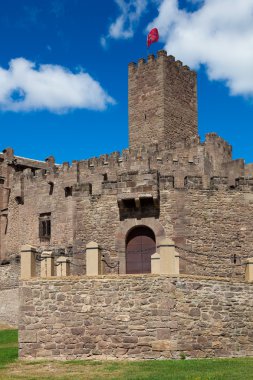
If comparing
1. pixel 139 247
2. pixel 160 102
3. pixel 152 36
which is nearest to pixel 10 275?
pixel 139 247

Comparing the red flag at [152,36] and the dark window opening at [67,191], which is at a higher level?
the red flag at [152,36]

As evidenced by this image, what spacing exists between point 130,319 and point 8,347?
6573 millimetres

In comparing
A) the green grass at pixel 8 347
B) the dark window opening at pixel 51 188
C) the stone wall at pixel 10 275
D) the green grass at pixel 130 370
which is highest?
the dark window opening at pixel 51 188

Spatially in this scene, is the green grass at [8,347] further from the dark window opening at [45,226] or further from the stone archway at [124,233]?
the dark window opening at [45,226]

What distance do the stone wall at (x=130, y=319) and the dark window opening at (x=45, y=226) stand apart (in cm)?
2149

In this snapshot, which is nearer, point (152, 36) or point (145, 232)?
point (145, 232)

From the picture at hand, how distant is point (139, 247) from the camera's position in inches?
1060

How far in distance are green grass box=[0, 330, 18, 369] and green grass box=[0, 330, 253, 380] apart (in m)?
0.24

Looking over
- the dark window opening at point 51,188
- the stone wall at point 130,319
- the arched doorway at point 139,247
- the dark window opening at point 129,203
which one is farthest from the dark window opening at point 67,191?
the stone wall at point 130,319

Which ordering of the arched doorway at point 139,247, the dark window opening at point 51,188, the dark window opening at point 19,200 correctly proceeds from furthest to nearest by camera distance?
the dark window opening at point 19,200 → the dark window opening at point 51,188 → the arched doorway at point 139,247

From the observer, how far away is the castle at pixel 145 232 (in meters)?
19.6

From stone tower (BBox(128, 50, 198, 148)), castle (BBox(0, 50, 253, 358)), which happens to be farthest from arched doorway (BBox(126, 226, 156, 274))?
stone tower (BBox(128, 50, 198, 148))

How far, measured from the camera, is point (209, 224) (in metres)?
25.8

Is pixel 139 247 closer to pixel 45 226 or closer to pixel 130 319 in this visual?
pixel 130 319
